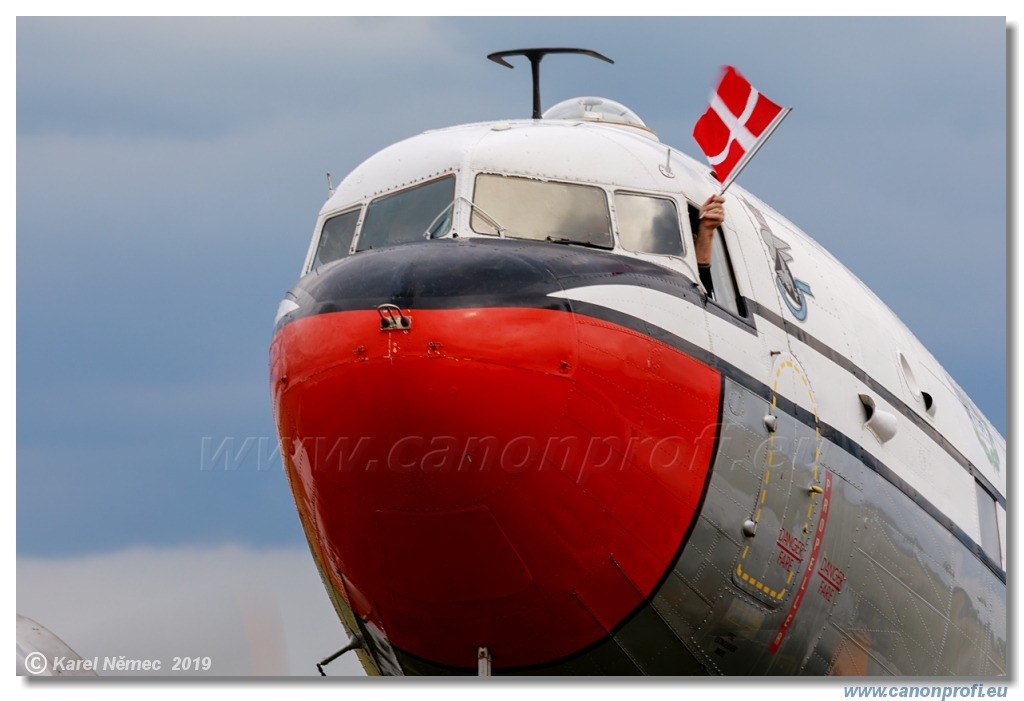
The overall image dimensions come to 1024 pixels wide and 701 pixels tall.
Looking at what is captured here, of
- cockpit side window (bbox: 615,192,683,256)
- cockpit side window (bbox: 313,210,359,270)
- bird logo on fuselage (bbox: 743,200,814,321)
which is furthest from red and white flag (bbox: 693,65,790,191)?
cockpit side window (bbox: 313,210,359,270)

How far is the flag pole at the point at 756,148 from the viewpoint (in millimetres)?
12047

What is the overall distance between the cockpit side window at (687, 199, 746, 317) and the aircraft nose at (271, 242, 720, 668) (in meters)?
0.99

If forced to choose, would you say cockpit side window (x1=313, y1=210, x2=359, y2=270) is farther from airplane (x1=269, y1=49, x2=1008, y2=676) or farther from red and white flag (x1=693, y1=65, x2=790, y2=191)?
red and white flag (x1=693, y1=65, x2=790, y2=191)

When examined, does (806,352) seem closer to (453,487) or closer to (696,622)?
(696,622)

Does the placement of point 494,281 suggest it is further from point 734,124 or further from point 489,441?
point 734,124

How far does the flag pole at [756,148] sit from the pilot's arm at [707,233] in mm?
365

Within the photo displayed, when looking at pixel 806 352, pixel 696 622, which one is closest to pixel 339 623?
pixel 696 622

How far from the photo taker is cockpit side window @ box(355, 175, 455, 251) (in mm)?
11453

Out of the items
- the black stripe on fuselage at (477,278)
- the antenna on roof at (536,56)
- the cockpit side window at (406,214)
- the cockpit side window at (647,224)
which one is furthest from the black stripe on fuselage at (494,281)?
the antenna on roof at (536,56)

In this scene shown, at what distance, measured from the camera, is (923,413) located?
13.4m

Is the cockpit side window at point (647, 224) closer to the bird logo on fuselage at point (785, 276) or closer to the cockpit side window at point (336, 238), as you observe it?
the bird logo on fuselage at point (785, 276)

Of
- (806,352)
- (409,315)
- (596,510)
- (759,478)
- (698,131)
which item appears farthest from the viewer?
(698,131)

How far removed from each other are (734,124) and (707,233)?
1260 millimetres

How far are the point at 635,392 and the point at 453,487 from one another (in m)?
1.32
